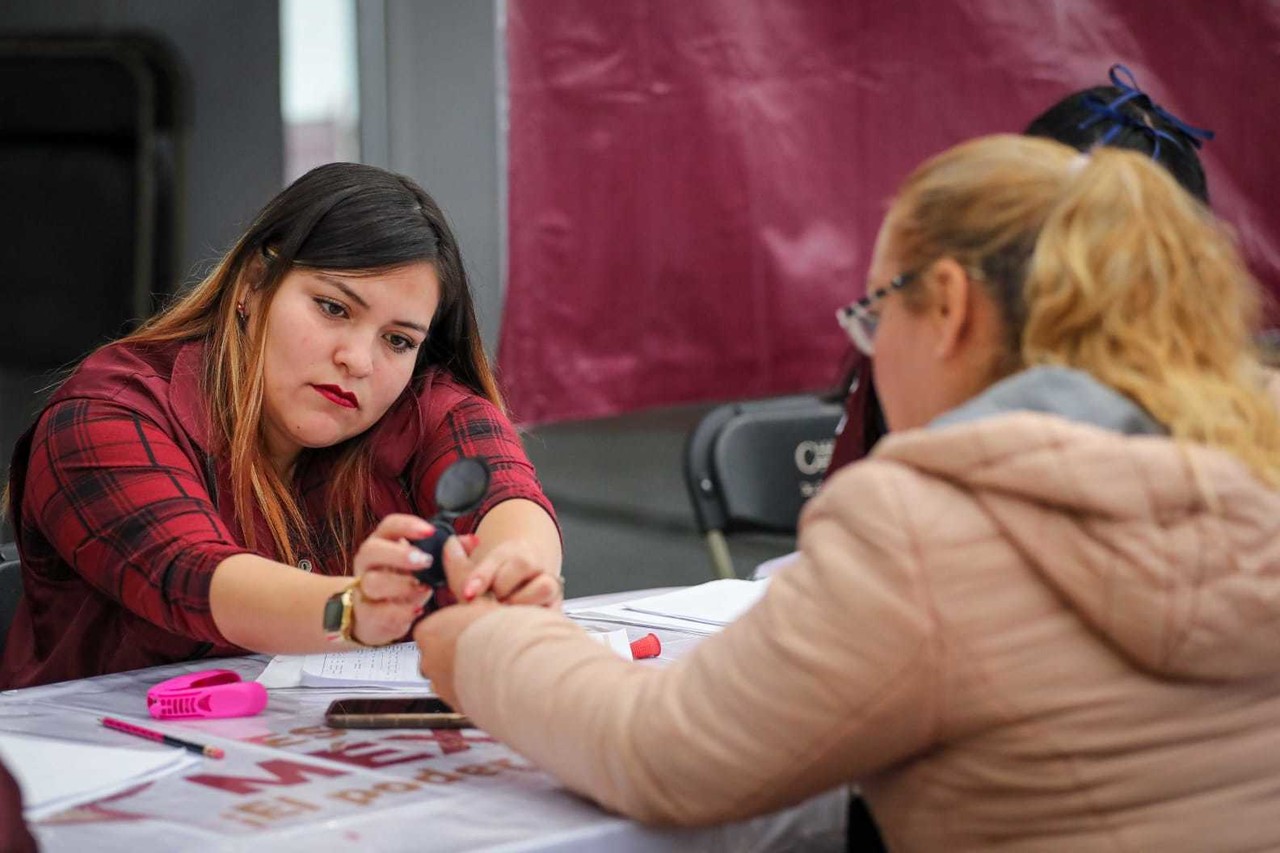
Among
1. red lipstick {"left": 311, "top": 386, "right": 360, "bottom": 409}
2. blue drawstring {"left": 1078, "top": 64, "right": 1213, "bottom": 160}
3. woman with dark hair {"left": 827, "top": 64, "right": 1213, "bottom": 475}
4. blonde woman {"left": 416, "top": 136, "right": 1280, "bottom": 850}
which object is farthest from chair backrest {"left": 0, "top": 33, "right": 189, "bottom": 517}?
blonde woman {"left": 416, "top": 136, "right": 1280, "bottom": 850}

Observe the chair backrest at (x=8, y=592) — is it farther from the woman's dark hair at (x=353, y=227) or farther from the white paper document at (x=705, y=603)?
the white paper document at (x=705, y=603)

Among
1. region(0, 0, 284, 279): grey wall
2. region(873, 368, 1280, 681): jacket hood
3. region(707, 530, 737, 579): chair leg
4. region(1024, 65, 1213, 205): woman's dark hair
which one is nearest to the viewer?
region(873, 368, 1280, 681): jacket hood

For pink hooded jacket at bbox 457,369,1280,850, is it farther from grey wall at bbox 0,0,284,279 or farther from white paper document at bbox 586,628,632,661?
grey wall at bbox 0,0,284,279

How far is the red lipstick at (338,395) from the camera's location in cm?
164

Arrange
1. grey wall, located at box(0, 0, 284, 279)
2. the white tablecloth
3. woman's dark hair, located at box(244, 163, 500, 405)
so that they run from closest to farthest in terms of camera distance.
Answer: the white tablecloth
woman's dark hair, located at box(244, 163, 500, 405)
grey wall, located at box(0, 0, 284, 279)

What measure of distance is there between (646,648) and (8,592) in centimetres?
86

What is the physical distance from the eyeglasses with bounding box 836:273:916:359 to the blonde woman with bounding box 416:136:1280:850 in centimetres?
3

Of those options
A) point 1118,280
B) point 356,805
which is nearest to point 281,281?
point 356,805

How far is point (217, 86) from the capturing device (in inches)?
112

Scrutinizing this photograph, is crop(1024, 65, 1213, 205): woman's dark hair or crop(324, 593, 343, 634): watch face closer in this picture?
crop(324, 593, 343, 634): watch face

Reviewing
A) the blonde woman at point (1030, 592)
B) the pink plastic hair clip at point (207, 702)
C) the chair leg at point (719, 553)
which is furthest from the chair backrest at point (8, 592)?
the chair leg at point (719, 553)

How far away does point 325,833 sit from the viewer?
978mm

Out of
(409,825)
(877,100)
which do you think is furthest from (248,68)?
(409,825)

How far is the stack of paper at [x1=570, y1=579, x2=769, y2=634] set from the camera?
1687 millimetres
